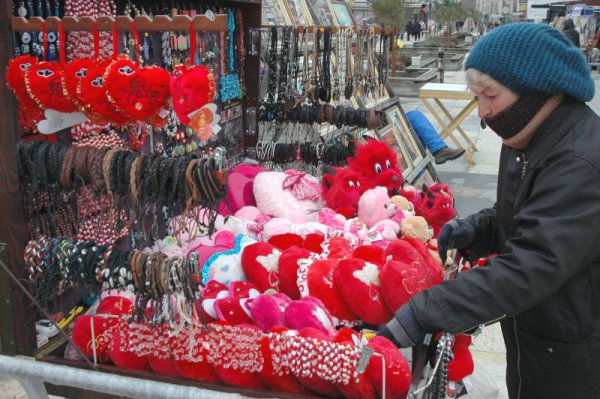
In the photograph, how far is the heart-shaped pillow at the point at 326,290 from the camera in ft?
7.22

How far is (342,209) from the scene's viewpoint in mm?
3229

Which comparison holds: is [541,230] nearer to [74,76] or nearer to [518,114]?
[518,114]

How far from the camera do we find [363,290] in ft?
7.01

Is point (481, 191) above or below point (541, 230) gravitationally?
below

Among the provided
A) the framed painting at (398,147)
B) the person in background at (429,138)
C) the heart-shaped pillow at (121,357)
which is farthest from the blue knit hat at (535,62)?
the person in background at (429,138)

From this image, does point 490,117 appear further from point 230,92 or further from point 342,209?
point 230,92

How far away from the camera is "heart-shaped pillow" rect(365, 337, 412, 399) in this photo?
69.2 inches

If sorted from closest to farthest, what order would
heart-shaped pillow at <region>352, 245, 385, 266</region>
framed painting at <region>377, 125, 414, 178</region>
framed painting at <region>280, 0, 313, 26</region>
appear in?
1. heart-shaped pillow at <region>352, 245, 385, 266</region>
2. framed painting at <region>377, 125, 414, 178</region>
3. framed painting at <region>280, 0, 313, 26</region>

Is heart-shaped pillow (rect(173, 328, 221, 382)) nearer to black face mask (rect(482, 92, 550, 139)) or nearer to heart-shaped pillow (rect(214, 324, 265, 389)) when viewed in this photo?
heart-shaped pillow (rect(214, 324, 265, 389))

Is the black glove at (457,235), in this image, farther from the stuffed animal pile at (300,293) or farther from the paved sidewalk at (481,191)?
the paved sidewalk at (481,191)

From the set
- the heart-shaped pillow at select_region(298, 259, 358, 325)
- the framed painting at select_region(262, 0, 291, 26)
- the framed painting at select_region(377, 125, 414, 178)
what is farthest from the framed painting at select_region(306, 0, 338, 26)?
the heart-shaped pillow at select_region(298, 259, 358, 325)

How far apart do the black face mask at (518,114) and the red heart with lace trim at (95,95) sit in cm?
113

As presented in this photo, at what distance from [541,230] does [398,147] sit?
3.52 meters

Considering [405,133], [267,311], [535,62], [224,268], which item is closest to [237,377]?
[267,311]
